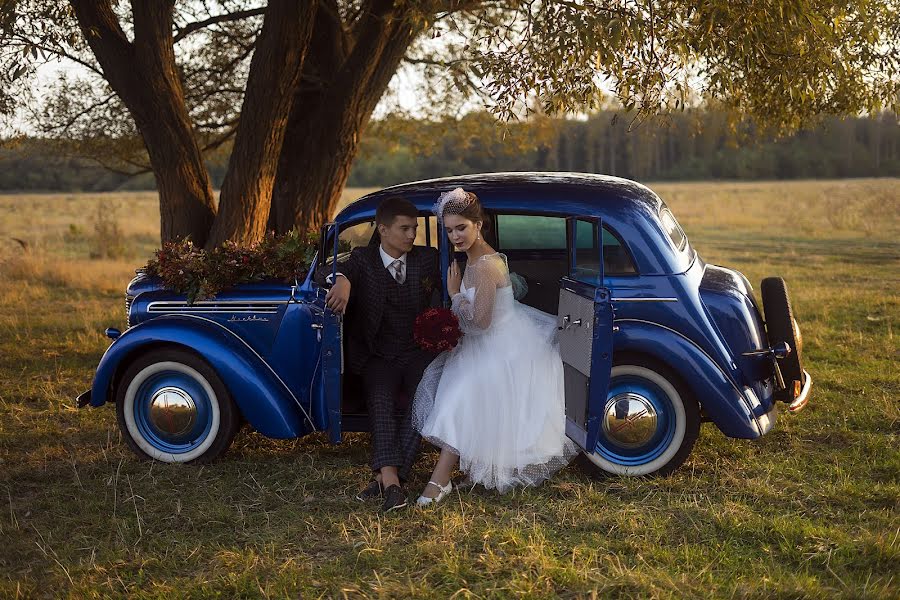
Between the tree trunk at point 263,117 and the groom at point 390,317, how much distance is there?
3.26 meters

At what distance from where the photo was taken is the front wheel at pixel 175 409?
19.8 ft

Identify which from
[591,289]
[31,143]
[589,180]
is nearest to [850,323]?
[589,180]

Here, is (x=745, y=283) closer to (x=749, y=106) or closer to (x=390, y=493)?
(x=390, y=493)

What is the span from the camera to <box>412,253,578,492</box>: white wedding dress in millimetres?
5422

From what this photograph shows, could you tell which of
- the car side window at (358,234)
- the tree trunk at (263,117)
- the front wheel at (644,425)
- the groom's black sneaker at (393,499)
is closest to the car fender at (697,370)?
the front wheel at (644,425)

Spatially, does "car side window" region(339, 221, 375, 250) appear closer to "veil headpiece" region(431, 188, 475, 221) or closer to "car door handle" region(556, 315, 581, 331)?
"veil headpiece" region(431, 188, 475, 221)

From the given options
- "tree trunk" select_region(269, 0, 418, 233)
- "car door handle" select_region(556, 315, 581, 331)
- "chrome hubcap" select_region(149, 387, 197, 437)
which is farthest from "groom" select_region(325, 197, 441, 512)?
"tree trunk" select_region(269, 0, 418, 233)

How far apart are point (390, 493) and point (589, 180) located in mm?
2456

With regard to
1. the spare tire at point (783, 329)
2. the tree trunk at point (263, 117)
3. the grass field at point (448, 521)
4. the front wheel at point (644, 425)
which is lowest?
the grass field at point (448, 521)

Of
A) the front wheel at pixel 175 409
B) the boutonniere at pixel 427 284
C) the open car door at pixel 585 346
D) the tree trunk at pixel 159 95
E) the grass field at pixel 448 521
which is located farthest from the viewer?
the tree trunk at pixel 159 95

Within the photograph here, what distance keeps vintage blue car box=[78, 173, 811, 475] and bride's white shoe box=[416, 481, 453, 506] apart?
2.38 ft

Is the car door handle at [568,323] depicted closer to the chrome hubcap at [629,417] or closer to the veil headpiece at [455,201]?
the chrome hubcap at [629,417]

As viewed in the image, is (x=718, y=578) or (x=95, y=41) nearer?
(x=718, y=578)

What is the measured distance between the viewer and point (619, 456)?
19.1ft
